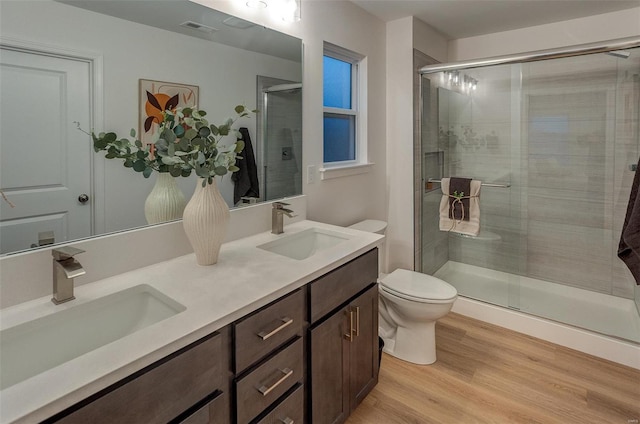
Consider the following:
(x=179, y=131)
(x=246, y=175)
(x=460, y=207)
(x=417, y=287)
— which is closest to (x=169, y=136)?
(x=179, y=131)

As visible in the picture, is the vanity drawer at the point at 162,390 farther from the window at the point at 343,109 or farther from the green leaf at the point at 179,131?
the window at the point at 343,109

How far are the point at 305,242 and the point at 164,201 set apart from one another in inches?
29.5

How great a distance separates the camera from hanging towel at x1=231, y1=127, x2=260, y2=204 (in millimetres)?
1765

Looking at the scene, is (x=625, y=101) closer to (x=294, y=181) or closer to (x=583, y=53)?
(x=583, y=53)

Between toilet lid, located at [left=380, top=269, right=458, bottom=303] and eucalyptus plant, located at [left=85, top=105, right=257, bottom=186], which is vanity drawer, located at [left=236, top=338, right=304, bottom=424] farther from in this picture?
toilet lid, located at [left=380, top=269, right=458, bottom=303]

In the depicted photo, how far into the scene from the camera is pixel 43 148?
3.73ft

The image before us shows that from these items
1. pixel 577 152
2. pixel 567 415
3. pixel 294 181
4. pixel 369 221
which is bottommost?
pixel 567 415

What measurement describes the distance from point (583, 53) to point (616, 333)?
179 cm

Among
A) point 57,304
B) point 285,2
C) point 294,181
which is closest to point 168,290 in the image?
point 57,304

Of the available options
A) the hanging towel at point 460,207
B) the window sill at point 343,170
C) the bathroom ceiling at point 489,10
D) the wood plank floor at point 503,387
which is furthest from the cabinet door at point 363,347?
the bathroom ceiling at point 489,10

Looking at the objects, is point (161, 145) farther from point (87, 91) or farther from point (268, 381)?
point (268, 381)

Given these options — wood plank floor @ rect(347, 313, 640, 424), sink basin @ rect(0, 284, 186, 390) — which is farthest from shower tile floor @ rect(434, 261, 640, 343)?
sink basin @ rect(0, 284, 186, 390)

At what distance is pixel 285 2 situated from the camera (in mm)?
1896

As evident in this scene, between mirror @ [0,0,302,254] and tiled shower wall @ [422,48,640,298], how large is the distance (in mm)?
2018
